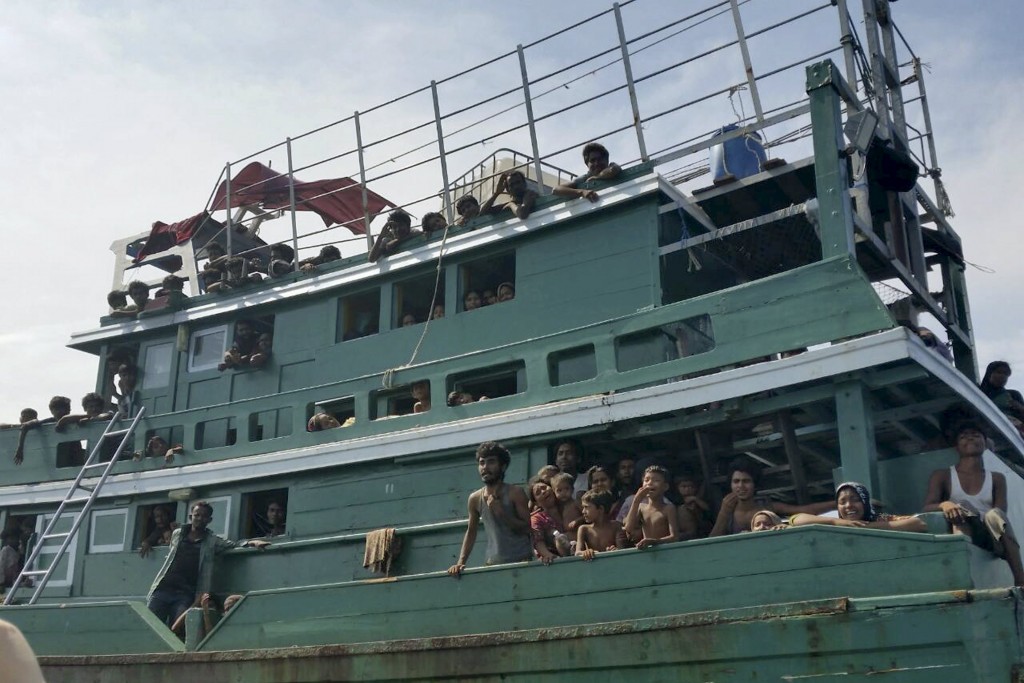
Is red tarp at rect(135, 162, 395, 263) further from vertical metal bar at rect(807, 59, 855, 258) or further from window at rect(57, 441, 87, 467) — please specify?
vertical metal bar at rect(807, 59, 855, 258)

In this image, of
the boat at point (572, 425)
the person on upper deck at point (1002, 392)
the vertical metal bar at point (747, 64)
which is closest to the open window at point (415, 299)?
the boat at point (572, 425)

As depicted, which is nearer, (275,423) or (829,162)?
(829,162)

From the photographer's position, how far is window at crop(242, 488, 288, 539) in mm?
10164

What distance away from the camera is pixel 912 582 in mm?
6055

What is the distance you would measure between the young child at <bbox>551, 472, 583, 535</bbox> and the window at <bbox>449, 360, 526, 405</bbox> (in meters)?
1.35

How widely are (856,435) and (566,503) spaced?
2164 mm

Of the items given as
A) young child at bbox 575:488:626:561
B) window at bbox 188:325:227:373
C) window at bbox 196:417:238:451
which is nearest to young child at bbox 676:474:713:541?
young child at bbox 575:488:626:561

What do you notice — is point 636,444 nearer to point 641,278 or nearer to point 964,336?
point 641,278

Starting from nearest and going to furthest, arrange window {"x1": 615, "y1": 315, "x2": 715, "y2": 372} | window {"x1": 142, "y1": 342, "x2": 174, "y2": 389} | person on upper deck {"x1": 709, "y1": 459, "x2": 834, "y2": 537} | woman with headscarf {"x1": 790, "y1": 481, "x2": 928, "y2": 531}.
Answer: woman with headscarf {"x1": 790, "y1": 481, "x2": 928, "y2": 531} < person on upper deck {"x1": 709, "y1": 459, "x2": 834, "y2": 537} < window {"x1": 615, "y1": 315, "x2": 715, "y2": 372} < window {"x1": 142, "y1": 342, "x2": 174, "y2": 389}

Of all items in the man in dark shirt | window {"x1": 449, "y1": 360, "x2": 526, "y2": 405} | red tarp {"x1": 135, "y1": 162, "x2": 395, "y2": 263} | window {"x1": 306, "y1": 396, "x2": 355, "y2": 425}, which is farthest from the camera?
red tarp {"x1": 135, "y1": 162, "x2": 395, "y2": 263}

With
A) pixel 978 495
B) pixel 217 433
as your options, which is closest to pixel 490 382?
pixel 217 433

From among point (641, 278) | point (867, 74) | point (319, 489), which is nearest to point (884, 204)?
point (867, 74)

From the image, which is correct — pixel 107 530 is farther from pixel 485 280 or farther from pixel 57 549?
pixel 485 280

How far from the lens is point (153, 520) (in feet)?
36.8
